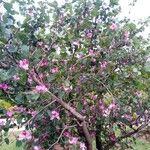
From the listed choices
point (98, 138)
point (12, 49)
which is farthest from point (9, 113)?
point (98, 138)

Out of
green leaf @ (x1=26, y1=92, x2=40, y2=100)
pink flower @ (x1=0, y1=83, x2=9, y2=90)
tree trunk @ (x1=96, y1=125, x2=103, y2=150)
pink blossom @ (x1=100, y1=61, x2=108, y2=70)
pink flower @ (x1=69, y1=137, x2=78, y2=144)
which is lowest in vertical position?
green leaf @ (x1=26, y1=92, x2=40, y2=100)

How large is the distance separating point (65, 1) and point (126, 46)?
907 millimetres

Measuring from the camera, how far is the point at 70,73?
4082mm

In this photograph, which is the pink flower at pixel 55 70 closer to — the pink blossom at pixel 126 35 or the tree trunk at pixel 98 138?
the pink blossom at pixel 126 35

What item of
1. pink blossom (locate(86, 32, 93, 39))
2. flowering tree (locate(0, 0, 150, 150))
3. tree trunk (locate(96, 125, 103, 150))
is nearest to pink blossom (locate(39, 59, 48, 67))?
flowering tree (locate(0, 0, 150, 150))

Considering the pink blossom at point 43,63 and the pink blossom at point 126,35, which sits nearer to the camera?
the pink blossom at point 43,63

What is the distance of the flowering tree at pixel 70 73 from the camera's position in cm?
349

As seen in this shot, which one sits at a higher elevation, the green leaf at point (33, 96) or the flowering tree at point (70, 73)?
the flowering tree at point (70, 73)

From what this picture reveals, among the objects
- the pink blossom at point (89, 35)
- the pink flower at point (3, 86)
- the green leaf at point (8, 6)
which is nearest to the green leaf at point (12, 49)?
the green leaf at point (8, 6)

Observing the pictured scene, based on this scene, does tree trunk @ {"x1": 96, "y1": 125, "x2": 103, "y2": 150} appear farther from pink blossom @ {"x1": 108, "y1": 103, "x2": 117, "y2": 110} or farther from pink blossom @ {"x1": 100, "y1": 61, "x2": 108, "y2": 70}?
pink blossom @ {"x1": 100, "y1": 61, "x2": 108, "y2": 70}

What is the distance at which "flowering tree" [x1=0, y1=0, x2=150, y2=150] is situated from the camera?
11.5 feet

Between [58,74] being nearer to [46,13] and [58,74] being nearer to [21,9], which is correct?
[46,13]

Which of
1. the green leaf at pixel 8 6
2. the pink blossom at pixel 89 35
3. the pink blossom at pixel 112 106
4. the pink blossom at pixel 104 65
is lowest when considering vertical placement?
the pink blossom at pixel 112 106

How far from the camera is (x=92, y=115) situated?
4.90 meters
